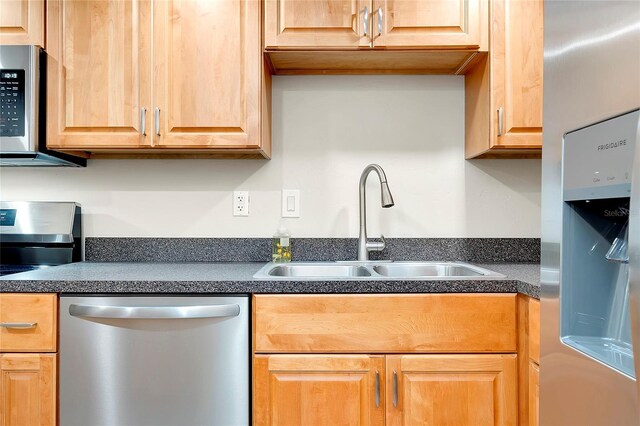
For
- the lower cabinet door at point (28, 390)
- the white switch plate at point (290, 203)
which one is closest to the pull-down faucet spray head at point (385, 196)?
the white switch plate at point (290, 203)

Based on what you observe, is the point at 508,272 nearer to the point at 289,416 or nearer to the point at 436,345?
the point at 436,345

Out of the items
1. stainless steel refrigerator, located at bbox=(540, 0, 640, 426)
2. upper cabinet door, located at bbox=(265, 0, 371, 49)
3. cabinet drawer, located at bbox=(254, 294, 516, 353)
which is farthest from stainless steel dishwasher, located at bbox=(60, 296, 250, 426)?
upper cabinet door, located at bbox=(265, 0, 371, 49)

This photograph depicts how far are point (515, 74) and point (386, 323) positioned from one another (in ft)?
3.42

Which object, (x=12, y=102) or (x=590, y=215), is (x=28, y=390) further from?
(x=590, y=215)

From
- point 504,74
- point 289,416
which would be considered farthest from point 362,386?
point 504,74

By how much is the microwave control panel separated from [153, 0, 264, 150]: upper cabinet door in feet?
1.54

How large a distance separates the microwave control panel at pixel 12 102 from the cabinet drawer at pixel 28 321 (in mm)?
625

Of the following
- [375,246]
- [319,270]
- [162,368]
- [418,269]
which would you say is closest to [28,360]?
[162,368]

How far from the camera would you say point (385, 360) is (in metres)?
1.30

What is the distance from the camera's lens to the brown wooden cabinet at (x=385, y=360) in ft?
4.24

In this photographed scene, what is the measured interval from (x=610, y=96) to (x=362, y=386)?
1.02m

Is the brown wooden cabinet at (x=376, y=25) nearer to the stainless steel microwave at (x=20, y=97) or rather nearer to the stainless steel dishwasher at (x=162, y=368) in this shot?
the stainless steel microwave at (x=20, y=97)

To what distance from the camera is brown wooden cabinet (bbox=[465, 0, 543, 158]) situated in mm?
1578

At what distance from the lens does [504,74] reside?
1593 mm
